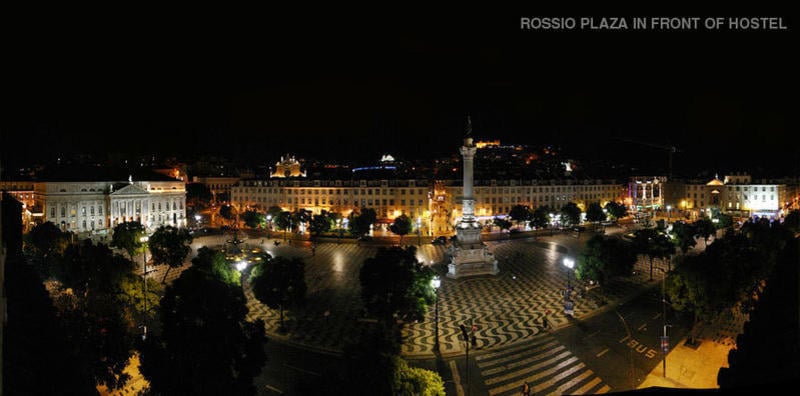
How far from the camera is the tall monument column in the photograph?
39094 millimetres

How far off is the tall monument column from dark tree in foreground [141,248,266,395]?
83.6 feet

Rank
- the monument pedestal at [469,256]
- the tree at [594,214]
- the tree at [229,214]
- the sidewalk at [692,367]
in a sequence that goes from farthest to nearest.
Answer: the tree at [229,214]
the tree at [594,214]
the monument pedestal at [469,256]
the sidewalk at [692,367]

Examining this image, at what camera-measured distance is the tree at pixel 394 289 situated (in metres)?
23.3

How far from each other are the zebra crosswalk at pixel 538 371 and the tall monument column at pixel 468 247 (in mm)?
16303

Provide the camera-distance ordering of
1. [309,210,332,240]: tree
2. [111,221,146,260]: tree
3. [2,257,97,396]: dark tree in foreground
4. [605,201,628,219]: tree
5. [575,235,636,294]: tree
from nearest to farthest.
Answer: [2,257,97,396]: dark tree in foreground < [575,235,636,294]: tree < [111,221,146,260]: tree < [309,210,332,240]: tree < [605,201,628,219]: tree

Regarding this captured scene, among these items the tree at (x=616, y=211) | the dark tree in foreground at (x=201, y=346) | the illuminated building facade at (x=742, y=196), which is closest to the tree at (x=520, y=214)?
the tree at (x=616, y=211)

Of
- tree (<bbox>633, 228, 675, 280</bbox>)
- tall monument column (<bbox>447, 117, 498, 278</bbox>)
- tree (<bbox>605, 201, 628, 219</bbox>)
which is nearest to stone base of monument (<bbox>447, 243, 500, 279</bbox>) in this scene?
tall monument column (<bbox>447, 117, 498, 278</bbox>)

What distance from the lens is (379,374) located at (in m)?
12.9

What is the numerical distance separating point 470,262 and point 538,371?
20262 millimetres

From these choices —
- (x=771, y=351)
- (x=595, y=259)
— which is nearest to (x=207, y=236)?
(x=595, y=259)

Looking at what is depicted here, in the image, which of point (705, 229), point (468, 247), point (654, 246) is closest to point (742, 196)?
point (705, 229)

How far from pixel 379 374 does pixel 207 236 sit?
56916 millimetres

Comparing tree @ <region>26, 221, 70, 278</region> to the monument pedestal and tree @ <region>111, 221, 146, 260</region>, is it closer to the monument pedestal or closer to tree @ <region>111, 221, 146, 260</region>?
tree @ <region>111, 221, 146, 260</region>

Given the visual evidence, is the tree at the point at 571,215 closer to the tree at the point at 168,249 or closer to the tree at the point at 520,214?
the tree at the point at 520,214
